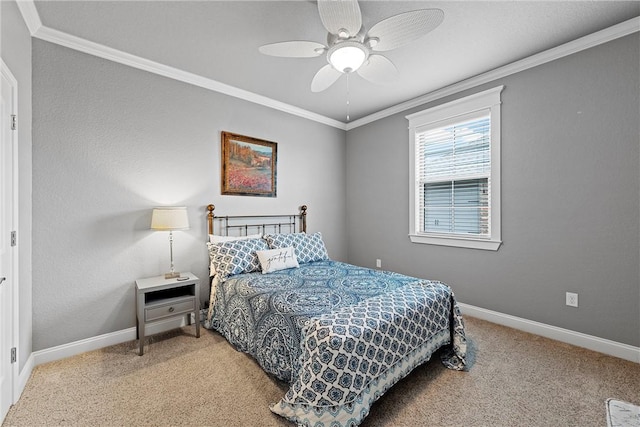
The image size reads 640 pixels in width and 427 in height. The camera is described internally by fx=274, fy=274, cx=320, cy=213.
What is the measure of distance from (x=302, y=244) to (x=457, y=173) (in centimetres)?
208

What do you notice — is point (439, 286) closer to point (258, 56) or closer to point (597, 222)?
point (597, 222)

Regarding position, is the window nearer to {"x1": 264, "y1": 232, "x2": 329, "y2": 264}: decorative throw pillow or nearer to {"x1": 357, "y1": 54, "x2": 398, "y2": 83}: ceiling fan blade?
{"x1": 264, "y1": 232, "x2": 329, "y2": 264}: decorative throw pillow

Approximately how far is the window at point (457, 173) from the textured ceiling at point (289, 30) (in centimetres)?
47

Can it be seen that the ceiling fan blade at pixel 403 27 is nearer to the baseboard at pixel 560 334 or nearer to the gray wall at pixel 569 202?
the gray wall at pixel 569 202

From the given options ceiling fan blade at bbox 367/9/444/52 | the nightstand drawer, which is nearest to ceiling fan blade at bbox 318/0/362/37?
ceiling fan blade at bbox 367/9/444/52

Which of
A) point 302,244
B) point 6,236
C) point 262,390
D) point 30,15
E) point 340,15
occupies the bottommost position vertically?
point 262,390

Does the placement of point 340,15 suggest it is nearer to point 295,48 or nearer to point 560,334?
point 295,48

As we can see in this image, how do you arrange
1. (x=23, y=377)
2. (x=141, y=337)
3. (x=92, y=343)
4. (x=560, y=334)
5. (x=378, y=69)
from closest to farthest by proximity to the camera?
(x=23, y=377)
(x=378, y=69)
(x=141, y=337)
(x=92, y=343)
(x=560, y=334)

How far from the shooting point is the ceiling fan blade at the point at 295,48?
6.17ft

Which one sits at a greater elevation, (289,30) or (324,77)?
(289,30)

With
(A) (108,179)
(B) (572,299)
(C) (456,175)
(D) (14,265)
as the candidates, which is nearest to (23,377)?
(D) (14,265)

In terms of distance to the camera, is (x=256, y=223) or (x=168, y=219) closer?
(x=168, y=219)

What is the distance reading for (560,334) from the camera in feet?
8.43

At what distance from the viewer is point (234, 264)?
8.96 feet
